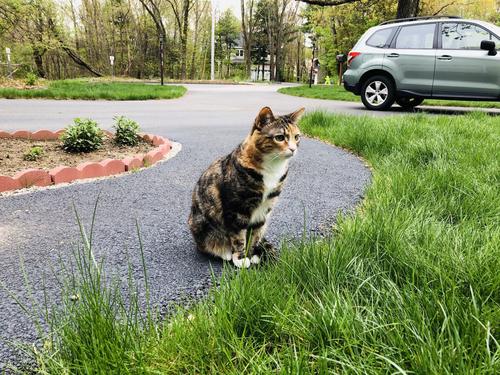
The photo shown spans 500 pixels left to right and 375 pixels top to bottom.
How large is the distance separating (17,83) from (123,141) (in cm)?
1251

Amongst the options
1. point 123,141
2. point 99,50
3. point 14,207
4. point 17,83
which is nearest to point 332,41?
point 99,50

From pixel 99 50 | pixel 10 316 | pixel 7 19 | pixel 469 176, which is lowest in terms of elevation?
pixel 10 316

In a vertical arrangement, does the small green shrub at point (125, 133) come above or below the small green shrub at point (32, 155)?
above

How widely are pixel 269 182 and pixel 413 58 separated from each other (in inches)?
320

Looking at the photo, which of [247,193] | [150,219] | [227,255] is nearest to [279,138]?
[247,193]

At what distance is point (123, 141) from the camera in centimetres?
528

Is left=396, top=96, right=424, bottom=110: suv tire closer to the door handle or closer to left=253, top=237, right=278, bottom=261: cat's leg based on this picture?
the door handle

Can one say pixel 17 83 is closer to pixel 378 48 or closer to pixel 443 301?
pixel 378 48

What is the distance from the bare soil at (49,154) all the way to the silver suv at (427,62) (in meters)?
6.22

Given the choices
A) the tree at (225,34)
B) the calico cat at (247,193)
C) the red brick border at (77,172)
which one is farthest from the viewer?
the tree at (225,34)

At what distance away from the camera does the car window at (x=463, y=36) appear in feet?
27.3

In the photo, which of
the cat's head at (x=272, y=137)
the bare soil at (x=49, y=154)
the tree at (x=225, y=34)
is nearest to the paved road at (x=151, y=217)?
the cat's head at (x=272, y=137)

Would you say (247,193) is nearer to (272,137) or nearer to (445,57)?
(272,137)

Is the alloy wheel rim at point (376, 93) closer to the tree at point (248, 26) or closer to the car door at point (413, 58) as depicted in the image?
the car door at point (413, 58)
